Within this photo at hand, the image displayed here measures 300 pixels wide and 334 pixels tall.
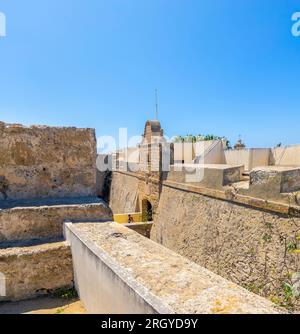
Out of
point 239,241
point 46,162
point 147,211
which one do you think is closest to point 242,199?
point 239,241

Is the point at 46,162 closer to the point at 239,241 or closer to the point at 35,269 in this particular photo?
the point at 35,269

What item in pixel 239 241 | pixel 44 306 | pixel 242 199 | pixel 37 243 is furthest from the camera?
pixel 242 199

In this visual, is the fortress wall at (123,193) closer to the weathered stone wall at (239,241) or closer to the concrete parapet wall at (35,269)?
the weathered stone wall at (239,241)

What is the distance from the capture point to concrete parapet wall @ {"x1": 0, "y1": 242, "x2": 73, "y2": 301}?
2738 millimetres

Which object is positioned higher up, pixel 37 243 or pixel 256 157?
pixel 256 157

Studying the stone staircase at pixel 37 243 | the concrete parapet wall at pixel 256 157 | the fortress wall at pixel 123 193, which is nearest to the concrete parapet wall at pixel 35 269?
the stone staircase at pixel 37 243

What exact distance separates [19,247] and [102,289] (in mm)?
1388

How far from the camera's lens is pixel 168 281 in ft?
5.78

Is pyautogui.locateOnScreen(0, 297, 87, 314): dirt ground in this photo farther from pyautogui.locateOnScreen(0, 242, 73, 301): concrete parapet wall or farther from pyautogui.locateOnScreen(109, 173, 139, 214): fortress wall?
pyautogui.locateOnScreen(109, 173, 139, 214): fortress wall

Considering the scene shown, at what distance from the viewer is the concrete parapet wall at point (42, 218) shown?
308 centimetres

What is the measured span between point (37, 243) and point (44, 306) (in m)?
0.72

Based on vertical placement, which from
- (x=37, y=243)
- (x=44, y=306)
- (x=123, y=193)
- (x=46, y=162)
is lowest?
(x=123, y=193)

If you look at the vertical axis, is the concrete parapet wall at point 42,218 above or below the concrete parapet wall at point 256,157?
below

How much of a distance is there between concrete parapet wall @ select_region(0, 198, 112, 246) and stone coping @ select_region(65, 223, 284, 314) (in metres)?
0.72
